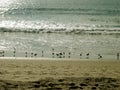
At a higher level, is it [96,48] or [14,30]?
[14,30]

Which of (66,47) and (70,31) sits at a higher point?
(70,31)

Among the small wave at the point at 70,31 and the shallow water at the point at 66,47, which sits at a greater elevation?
the small wave at the point at 70,31

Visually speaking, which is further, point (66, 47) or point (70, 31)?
point (70, 31)

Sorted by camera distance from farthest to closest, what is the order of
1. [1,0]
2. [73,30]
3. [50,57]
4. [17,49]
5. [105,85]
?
[1,0] → [73,30] → [17,49] → [50,57] → [105,85]

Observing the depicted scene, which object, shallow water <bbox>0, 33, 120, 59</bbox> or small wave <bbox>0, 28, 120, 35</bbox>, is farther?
small wave <bbox>0, 28, 120, 35</bbox>

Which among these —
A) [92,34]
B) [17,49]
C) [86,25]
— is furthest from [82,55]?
[86,25]

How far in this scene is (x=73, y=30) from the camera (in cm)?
4909

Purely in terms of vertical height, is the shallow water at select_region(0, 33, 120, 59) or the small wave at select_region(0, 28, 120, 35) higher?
the small wave at select_region(0, 28, 120, 35)

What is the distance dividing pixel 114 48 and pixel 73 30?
54.3 feet

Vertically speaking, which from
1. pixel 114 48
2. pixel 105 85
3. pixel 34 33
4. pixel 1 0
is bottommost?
pixel 105 85

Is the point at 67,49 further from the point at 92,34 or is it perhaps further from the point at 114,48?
the point at 92,34

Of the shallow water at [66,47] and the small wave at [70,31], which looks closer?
the shallow water at [66,47]

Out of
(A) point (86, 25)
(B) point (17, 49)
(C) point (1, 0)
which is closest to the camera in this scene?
(B) point (17, 49)

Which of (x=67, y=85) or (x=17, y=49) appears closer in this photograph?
(x=67, y=85)
